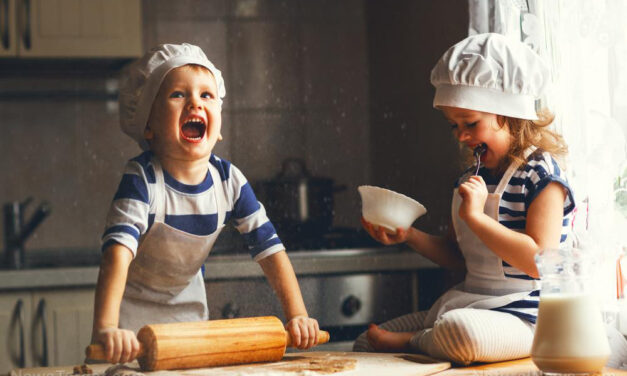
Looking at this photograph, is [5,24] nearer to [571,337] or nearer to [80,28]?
[80,28]

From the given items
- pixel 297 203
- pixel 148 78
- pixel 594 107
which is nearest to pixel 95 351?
pixel 148 78

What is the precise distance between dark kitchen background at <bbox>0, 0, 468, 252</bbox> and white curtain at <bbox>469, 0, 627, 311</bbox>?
0.71m

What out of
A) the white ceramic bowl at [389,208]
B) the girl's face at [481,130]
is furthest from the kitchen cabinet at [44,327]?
the girl's face at [481,130]

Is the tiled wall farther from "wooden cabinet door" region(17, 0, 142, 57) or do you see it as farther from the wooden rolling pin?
the wooden rolling pin

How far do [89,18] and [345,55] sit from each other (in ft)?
2.25

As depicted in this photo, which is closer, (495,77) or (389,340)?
(495,77)

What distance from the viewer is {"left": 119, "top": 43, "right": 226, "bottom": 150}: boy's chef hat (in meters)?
1.03

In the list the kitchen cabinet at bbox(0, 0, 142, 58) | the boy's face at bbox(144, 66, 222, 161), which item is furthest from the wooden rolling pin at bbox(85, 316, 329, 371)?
the kitchen cabinet at bbox(0, 0, 142, 58)

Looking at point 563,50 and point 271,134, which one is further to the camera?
point 271,134

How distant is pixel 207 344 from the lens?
35.9 inches

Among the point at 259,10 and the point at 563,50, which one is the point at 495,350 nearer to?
the point at 563,50

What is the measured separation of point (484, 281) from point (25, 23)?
1226 millimetres

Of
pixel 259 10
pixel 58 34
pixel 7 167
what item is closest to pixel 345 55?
pixel 259 10

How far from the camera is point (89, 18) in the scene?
1.80 metres
